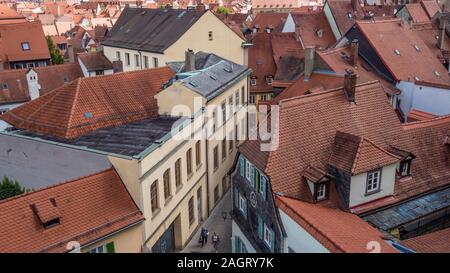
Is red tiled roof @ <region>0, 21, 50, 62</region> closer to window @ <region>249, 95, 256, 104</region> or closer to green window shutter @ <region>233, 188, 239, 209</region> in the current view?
window @ <region>249, 95, 256, 104</region>

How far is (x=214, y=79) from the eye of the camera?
108 feet

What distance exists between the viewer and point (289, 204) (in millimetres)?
20188

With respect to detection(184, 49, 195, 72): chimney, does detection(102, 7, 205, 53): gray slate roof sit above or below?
above

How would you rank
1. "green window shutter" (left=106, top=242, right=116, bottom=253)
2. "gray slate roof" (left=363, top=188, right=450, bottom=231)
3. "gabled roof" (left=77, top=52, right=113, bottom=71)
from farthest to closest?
"gabled roof" (left=77, top=52, right=113, bottom=71)
"gray slate roof" (left=363, top=188, right=450, bottom=231)
"green window shutter" (left=106, top=242, right=116, bottom=253)

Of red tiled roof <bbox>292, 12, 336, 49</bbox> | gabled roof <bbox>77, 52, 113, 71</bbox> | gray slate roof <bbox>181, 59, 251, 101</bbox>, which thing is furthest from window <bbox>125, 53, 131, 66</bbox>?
red tiled roof <bbox>292, 12, 336, 49</bbox>

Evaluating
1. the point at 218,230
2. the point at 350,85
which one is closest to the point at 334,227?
the point at 350,85

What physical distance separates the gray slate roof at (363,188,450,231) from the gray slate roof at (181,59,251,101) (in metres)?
12.6

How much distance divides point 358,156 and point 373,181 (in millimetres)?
1688

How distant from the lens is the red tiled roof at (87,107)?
87.9ft

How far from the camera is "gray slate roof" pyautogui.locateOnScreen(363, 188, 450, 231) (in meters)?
22.1

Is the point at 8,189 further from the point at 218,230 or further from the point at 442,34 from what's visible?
the point at 442,34

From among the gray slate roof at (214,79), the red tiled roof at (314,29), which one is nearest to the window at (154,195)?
the gray slate roof at (214,79)

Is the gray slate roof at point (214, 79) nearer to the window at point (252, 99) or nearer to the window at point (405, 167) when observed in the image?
the window at point (405, 167)
